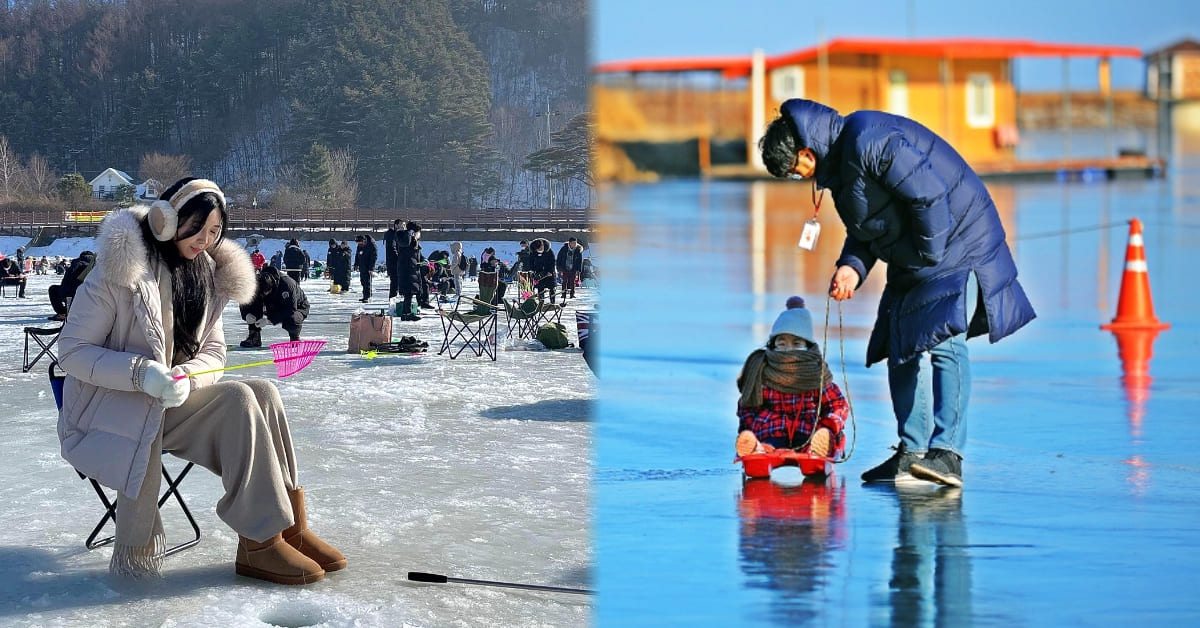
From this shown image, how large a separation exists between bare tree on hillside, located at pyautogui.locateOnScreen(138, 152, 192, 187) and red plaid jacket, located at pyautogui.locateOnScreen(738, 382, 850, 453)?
59.5 meters

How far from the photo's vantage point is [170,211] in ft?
8.12

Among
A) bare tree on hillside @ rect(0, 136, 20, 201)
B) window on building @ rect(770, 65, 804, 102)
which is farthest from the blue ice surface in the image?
bare tree on hillside @ rect(0, 136, 20, 201)

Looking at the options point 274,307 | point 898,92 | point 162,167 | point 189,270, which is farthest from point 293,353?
point 162,167

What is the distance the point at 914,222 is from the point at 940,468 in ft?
1.23

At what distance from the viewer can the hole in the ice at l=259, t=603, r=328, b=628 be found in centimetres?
227

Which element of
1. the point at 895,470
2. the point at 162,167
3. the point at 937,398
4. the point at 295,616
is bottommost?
the point at 295,616

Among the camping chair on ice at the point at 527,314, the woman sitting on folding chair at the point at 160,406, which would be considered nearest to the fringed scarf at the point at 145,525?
the woman sitting on folding chair at the point at 160,406

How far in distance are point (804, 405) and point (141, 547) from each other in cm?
113

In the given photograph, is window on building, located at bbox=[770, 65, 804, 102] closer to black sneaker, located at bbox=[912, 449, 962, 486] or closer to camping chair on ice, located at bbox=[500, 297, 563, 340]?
black sneaker, located at bbox=[912, 449, 962, 486]

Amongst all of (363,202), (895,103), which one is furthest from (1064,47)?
(363,202)

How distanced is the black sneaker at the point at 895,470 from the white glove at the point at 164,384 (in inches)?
44.0

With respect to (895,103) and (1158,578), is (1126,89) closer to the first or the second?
(895,103)

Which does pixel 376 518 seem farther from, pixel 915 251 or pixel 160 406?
pixel 915 251

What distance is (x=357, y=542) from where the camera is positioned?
2.81 m
